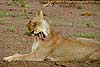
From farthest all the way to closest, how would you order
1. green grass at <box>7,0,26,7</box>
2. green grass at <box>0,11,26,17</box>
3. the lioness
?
green grass at <box>7,0,26,7</box> → green grass at <box>0,11,26,17</box> → the lioness

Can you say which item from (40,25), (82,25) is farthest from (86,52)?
(82,25)

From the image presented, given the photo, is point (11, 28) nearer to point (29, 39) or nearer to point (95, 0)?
point (29, 39)

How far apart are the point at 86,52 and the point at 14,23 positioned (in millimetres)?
5539

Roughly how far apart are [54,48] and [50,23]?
530 centimetres

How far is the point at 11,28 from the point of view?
1099cm

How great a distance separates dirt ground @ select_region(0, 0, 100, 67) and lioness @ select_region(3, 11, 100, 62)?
102mm

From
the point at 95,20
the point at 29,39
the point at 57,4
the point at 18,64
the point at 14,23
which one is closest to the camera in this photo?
the point at 18,64

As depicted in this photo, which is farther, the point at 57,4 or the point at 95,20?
the point at 57,4

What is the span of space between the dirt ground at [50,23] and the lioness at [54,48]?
10cm

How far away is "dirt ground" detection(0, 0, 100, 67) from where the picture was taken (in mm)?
7084

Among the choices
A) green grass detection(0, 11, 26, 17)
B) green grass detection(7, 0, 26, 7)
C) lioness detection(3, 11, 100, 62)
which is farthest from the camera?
green grass detection(7, 0, 26, 7)

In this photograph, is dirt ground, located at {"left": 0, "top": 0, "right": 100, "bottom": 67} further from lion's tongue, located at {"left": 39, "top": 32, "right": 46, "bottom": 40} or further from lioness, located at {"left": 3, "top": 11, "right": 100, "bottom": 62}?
lion's tongue, located at {"left": 39, "top": 32, "right": 46, "bottom": 40}

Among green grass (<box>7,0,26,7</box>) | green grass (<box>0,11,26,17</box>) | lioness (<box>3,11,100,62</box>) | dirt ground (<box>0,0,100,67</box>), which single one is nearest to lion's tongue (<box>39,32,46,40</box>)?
lioness (<box>3,11,100,62</box>)

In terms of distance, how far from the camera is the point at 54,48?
23.2 ft
